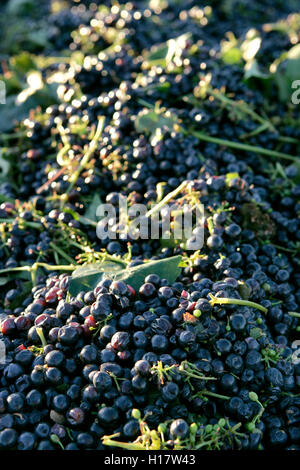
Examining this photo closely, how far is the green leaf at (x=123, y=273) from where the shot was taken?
154 cm

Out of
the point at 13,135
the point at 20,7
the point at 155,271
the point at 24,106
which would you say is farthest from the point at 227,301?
the point at 20,7

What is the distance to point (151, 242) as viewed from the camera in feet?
5.82

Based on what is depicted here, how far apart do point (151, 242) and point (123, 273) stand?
0.26m

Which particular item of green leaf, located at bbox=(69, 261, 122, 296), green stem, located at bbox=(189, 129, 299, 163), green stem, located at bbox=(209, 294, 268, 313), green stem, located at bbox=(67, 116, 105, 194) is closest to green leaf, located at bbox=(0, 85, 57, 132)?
green stem, located at bbox=(67, 116, 105, 194)

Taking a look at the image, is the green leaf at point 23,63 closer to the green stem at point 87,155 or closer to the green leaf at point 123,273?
the green stem at point 87,155

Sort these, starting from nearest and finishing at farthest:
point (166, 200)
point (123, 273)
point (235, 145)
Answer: point (123, 273) < point (166, 200) < point (235, 145)

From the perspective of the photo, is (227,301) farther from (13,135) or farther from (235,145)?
(13,135)

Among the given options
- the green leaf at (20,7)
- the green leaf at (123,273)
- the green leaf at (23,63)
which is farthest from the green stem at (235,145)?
the green leaf at (20,7)

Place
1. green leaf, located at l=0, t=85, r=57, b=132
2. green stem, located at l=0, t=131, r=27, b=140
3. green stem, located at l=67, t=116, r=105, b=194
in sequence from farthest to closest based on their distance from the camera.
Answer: green leaf, located at l=0, t=85, r=57, b=132, green stem, located at l=0, t=131, r=27, b=140, green stem, located at l=67, t=116, r=105, b=194

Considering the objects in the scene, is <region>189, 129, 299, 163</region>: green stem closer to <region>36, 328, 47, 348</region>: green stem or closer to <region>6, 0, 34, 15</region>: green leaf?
<region>36, 328, 47, 348</region>: green stem

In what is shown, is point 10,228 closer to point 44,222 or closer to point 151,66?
point 44,222

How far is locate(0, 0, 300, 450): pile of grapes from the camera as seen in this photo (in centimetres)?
131

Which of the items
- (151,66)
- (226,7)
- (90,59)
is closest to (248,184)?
(151,66)

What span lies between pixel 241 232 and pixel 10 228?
904 mm
